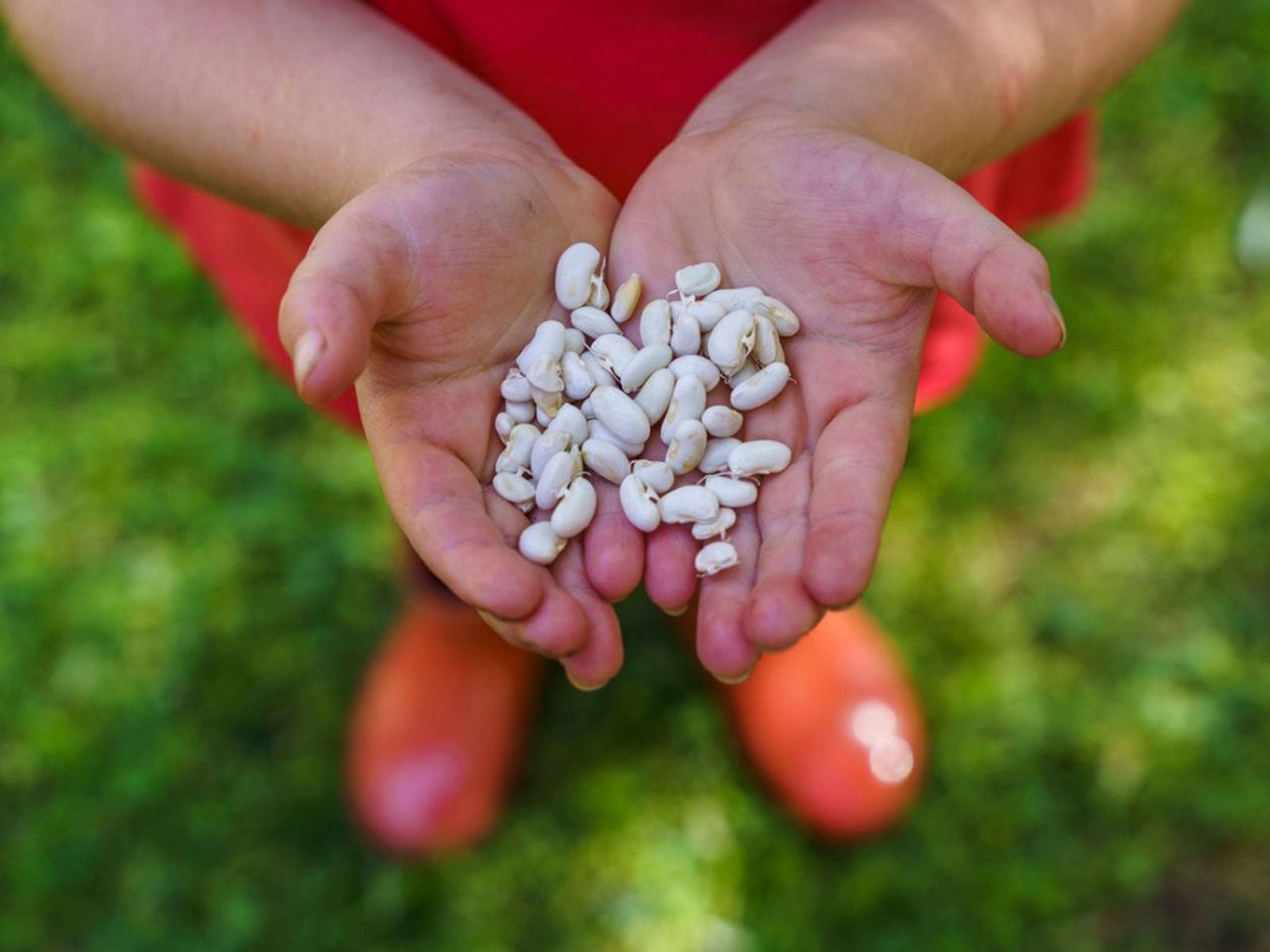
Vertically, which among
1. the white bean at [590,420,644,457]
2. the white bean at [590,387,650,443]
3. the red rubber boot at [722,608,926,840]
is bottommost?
the red rubber boot at [722,608,926,840]

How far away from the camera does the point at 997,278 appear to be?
3.19 ft

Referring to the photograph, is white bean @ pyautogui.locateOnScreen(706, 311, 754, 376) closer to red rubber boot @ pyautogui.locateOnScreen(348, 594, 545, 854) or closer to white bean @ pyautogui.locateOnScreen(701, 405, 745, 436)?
white bean @ pyautogui.locateOnScreen(701, 405, 745, 436)

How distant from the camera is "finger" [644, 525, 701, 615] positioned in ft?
3.65

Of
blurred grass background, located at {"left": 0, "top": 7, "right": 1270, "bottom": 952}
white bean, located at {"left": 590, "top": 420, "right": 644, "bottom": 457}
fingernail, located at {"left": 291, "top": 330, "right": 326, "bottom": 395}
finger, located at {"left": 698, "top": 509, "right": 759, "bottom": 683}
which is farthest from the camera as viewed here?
blurred grass background, located at {"left": 0, "top": 7, "right": 1270, "bottom": 952}

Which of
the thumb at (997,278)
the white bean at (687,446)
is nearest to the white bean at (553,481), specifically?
the white bean at (687,446)

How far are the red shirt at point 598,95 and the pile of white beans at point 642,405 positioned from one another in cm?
19

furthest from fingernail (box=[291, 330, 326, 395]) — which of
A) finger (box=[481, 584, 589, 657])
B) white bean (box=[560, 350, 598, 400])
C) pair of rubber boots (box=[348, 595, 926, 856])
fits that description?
pair of rubber boots (box=[348, 595, 926, 856])

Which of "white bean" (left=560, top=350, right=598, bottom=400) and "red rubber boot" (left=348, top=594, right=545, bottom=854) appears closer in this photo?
"white bean" (left=560, top=350, right=598, bottom=400)

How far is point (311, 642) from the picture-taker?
6.37ft

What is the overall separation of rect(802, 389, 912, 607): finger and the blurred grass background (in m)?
0.79

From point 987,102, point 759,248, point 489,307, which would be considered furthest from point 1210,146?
point 489,307

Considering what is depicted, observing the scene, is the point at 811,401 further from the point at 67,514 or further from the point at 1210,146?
the point at 1210,146

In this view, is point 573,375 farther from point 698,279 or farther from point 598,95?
point 598,95

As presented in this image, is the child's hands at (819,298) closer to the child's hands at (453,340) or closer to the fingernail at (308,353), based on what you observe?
the child's hands at (453,340)
